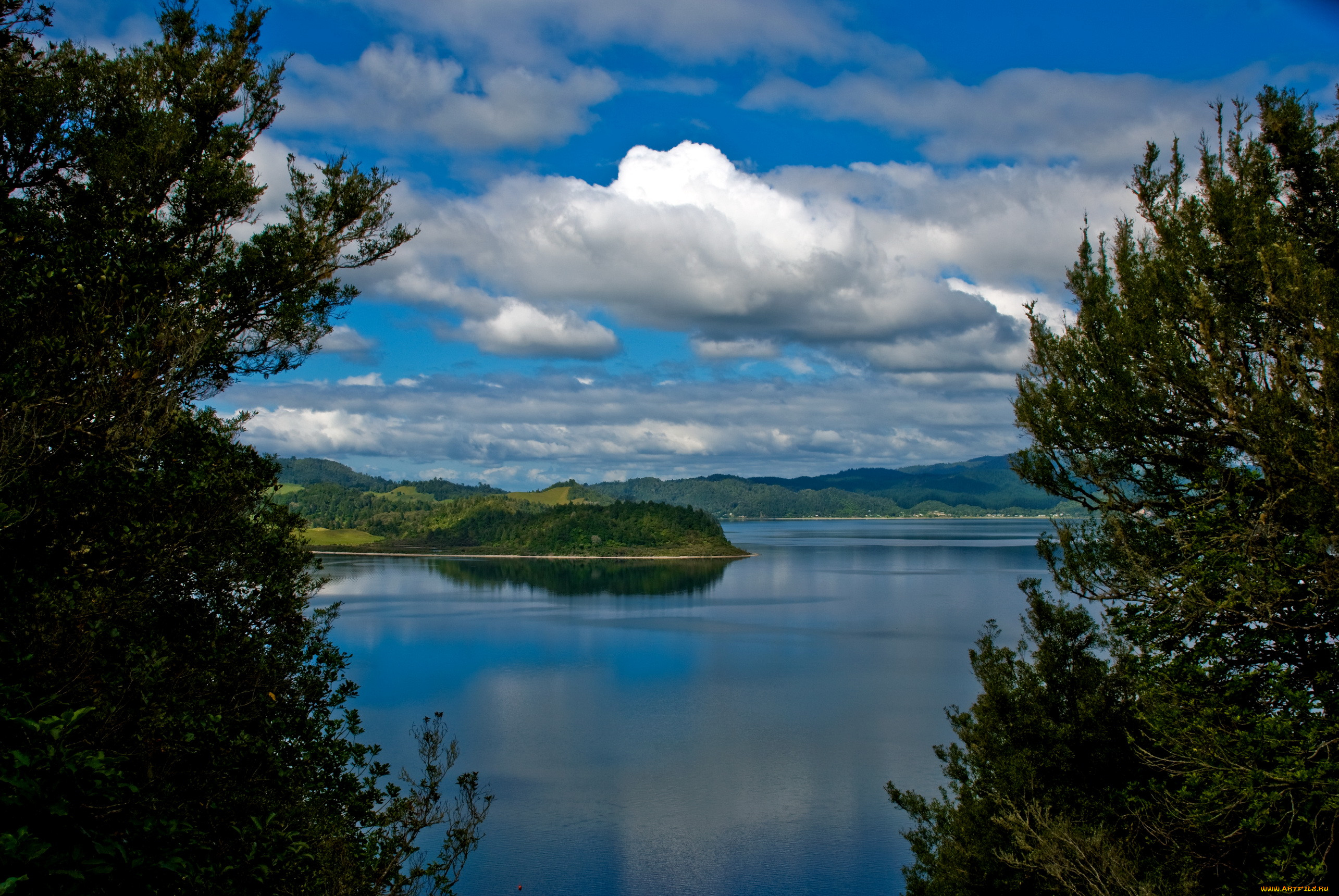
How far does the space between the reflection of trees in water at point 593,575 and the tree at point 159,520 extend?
7934 centimetres

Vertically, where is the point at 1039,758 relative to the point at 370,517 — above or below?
above

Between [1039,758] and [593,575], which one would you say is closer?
[1039,758]

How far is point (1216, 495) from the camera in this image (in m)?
8.34

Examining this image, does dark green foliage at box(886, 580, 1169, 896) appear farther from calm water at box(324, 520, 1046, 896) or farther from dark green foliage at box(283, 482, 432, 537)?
dark green foliage at box(283, 482, 432, 537)

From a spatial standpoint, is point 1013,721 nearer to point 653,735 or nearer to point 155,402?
point 155,402

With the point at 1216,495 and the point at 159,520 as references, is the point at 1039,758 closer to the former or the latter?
the point at 1216,495

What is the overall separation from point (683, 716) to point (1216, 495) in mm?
31051

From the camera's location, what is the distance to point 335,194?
1029 centimetres

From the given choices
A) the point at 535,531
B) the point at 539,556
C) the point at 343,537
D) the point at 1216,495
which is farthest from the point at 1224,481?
the point at 343,537

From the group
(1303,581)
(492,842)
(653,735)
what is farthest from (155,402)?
(653,735)

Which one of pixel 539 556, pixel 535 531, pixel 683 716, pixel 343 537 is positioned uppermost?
pixel 535 531

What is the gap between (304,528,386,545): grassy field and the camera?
154 meters

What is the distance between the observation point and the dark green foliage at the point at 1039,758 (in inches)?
453

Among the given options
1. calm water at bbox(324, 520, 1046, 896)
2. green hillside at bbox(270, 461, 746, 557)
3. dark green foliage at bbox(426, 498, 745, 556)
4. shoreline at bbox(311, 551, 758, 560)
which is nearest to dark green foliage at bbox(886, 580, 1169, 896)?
calm water at bbox(324, 520, 1046, 896)
